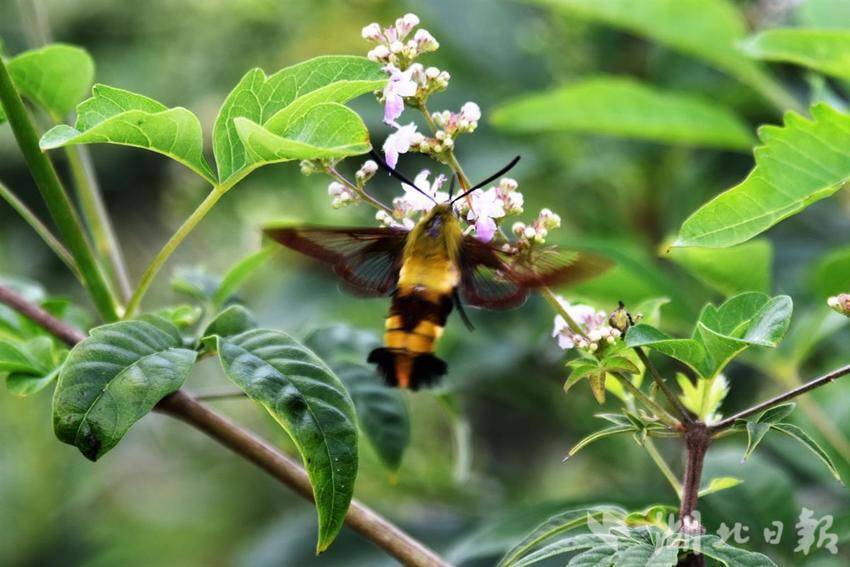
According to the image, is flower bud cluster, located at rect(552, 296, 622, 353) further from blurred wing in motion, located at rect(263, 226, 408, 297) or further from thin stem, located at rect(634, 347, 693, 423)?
blurred wing in motion, located at rect(263, 226, 408, 297)

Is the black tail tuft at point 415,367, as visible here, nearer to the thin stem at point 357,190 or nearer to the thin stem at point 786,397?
the thin stem at point 357,190

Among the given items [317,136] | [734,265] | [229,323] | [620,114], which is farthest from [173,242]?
[620,114]

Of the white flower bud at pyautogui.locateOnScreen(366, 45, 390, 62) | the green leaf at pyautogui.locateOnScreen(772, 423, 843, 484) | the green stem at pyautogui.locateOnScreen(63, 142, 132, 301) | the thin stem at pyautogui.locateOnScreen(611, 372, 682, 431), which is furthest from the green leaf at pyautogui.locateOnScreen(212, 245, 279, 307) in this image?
the green leaf at pyautogui.locateOnScreen(772, 423, 843, 484)

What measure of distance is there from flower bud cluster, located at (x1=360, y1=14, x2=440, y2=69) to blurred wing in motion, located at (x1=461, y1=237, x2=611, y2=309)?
0.50 ft

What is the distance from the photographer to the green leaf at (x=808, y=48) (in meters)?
1.18

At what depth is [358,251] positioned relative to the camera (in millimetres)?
880

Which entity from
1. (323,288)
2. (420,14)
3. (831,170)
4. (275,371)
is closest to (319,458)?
(275,371)

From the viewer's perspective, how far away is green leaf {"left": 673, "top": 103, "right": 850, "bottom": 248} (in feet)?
2.62

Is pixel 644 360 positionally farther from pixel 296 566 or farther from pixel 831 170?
pixel 296 566

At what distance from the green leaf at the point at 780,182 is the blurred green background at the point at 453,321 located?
0.34 meters

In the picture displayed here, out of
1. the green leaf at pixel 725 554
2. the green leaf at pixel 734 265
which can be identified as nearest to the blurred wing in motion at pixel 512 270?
the green leaf at pixel 725 554

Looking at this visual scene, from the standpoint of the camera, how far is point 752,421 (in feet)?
2.33

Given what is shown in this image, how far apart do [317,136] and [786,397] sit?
0.37m

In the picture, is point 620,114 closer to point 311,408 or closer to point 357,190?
point 357,190
